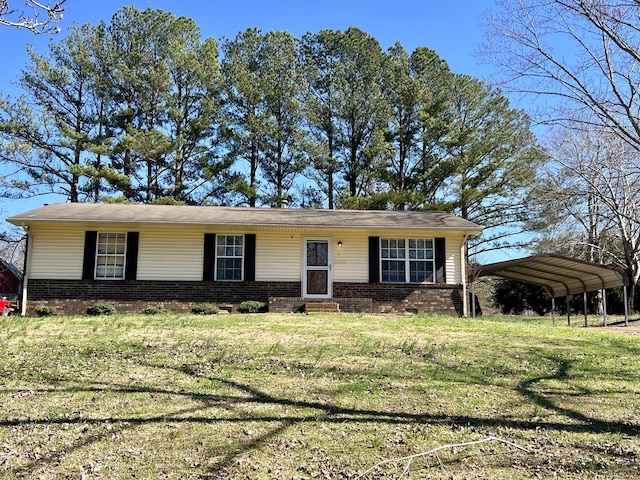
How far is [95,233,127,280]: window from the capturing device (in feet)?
49.4

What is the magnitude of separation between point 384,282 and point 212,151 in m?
14.9

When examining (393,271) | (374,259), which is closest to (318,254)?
(374,259)

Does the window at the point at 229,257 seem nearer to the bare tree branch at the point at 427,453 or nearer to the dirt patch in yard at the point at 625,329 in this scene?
the dirt patch in yard at the point at 625,329

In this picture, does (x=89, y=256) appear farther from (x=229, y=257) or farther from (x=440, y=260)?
(x=440, y=260)

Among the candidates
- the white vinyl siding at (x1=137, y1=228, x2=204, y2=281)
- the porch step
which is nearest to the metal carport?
the porch step

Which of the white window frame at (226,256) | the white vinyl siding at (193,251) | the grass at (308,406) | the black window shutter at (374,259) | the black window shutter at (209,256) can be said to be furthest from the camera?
the black window shutter at (374,259)

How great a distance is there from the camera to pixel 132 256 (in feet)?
49.4

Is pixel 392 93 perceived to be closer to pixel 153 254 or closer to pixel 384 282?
pixel 384 282

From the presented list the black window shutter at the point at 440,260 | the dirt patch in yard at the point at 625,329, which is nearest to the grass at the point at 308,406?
the dirt patch in yard at the point at 625,329

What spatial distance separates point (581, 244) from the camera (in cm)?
2342

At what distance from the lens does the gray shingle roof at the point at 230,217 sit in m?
14.7

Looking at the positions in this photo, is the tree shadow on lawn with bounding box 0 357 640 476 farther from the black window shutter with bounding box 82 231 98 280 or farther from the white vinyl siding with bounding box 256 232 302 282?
the black window shutter with bounding box 82 231 98 280

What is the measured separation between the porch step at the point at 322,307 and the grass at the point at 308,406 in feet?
16.2

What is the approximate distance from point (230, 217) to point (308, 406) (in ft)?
36.5
